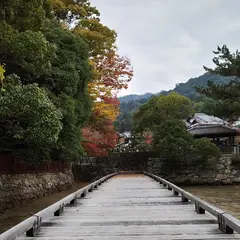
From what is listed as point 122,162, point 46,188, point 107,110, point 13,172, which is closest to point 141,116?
point 122,162

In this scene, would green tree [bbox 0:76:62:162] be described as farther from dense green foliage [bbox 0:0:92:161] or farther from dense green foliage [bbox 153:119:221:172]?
dense green foliage [bbox 153:119:221:172]

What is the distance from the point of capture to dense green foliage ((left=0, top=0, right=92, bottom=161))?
881 cm

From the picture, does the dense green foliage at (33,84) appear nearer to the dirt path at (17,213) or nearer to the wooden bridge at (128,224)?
the dirt path at (17,213)

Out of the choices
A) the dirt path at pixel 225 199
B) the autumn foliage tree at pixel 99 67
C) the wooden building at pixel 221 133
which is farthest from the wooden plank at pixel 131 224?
the wooden building at pixel 221 133

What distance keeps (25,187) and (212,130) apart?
66.7 feet

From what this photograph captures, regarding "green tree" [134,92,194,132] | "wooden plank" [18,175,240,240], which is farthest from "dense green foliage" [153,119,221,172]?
"wooden plank" [18,175,240,240]

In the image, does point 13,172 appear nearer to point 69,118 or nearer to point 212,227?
point 69,118

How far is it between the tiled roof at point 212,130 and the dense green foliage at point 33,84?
61.9 ft

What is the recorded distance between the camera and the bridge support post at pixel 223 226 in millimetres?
4250

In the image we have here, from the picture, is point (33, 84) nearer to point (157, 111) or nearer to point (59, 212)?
point (59, 212)

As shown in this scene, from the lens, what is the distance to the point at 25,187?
13906 mm

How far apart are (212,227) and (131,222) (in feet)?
3.94

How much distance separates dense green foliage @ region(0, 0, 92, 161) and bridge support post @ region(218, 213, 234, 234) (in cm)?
457

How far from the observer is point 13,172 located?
43.4 feet
